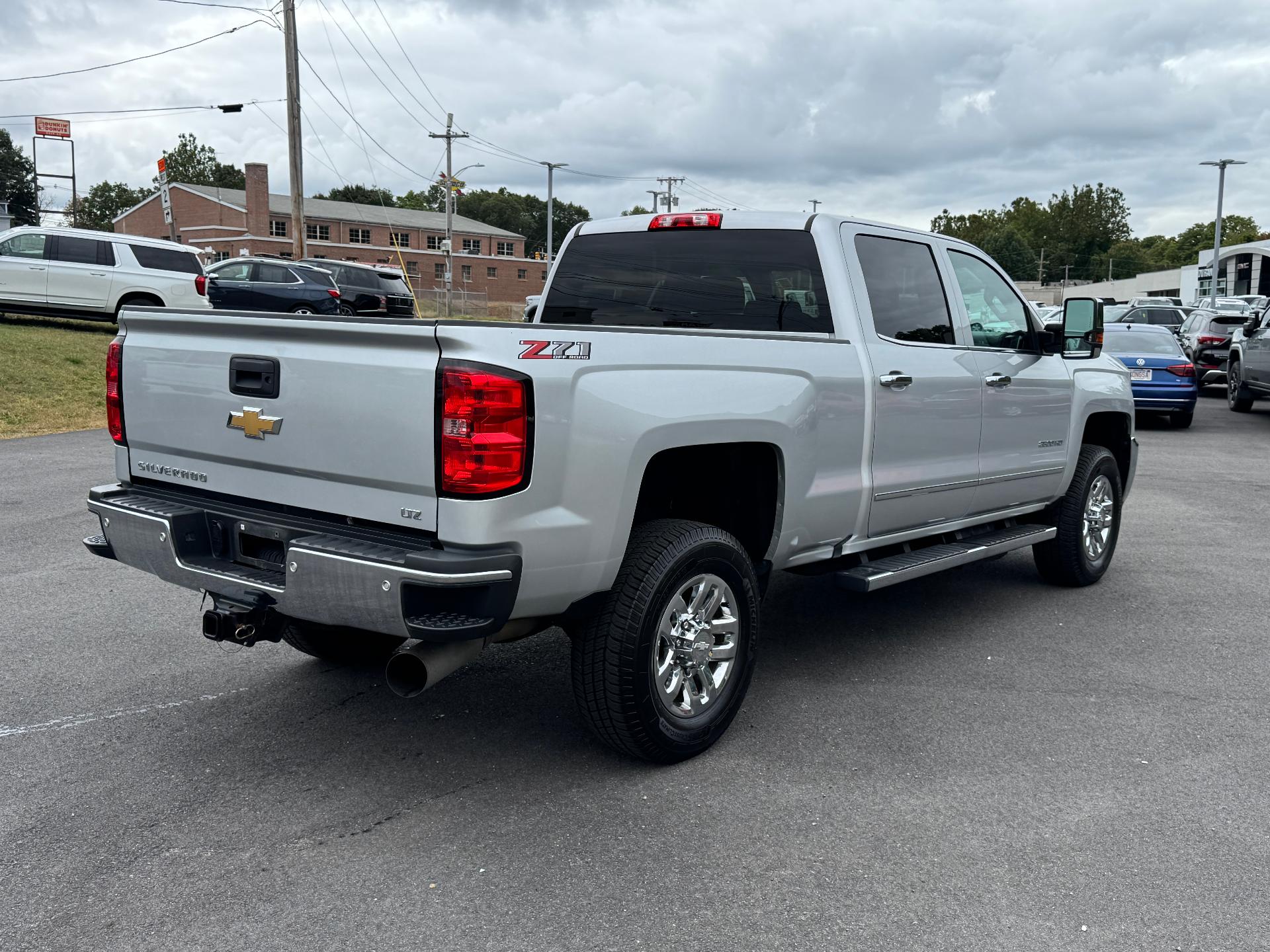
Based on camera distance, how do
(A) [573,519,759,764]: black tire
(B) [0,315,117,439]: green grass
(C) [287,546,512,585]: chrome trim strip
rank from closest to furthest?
(C) [287,546,512,585]: chrome trim strip, (A) [573,519,759,764]: black tire, (B) [0,315,117,439]: green grass

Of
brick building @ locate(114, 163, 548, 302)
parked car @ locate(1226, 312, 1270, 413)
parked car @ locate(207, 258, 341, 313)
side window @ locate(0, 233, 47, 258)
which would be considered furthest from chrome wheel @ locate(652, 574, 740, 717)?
brick building @ locate(114, 163, 548, 302)

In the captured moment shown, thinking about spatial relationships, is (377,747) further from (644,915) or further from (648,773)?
(644,915)

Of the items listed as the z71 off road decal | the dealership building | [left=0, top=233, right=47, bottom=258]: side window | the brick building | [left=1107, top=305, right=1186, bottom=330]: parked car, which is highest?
the brick building

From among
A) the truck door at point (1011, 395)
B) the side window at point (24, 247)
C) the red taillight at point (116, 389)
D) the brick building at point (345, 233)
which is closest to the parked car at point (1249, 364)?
the truck door at point (1011, 395)

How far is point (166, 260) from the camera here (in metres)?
21.1

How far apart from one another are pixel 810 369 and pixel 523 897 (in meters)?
2.31

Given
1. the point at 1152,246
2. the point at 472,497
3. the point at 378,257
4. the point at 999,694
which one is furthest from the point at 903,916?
the point at 1152,246

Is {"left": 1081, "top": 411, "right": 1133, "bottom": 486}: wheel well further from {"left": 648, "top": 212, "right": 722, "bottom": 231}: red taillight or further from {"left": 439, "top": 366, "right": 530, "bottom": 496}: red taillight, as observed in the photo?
{"left": 439, "top": 366, "right": 530, "bottom": 496}: red taillight

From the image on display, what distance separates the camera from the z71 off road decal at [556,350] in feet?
10.9

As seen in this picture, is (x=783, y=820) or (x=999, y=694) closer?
(x=783, y=820)

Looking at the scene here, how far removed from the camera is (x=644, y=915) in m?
3.03

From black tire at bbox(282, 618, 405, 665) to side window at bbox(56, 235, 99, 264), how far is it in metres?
17.9

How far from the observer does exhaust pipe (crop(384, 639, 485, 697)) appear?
11.2 ft

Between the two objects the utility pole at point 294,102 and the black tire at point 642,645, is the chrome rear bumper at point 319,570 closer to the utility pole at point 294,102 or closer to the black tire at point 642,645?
the black tire at point 642,645
